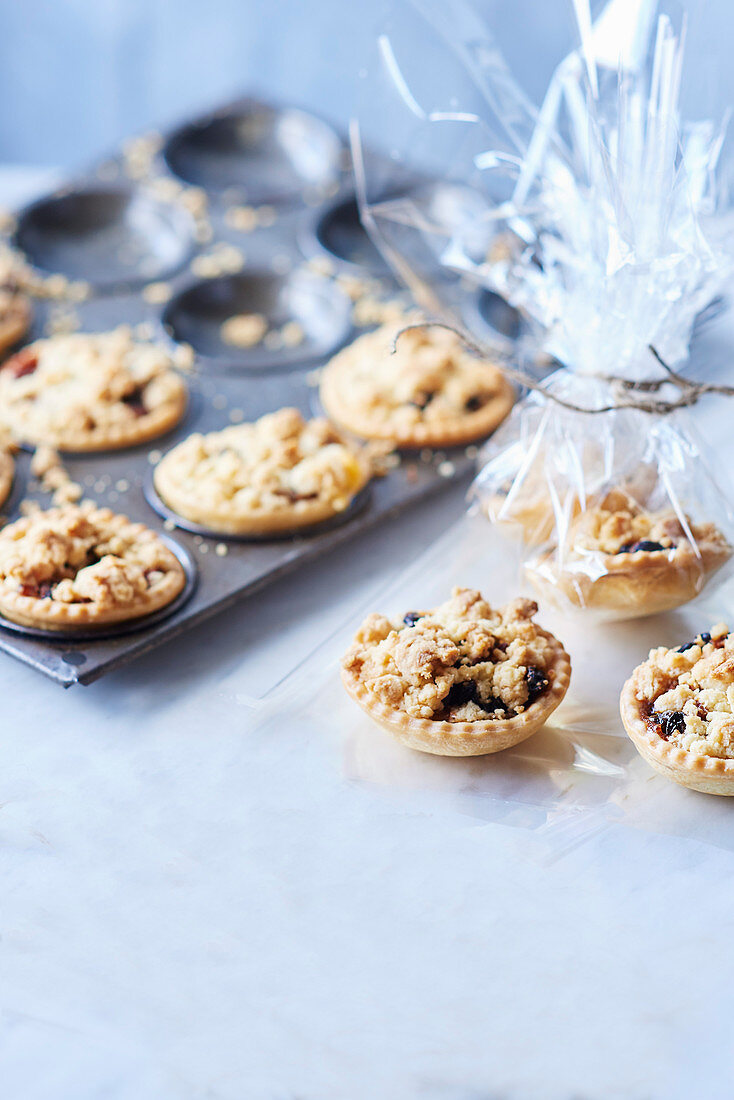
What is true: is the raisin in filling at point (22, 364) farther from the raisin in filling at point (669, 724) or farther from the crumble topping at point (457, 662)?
the raisin in filling at point (669, 724)

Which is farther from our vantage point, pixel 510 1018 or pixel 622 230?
pixel 622 230

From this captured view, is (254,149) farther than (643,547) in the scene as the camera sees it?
Yes

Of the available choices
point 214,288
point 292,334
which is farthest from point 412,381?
point 214,288

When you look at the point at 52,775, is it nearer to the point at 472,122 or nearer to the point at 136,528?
the point at 136,528

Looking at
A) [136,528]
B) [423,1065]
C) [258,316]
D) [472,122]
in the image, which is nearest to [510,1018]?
[423,1065]

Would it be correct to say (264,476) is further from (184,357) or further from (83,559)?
(184,357)

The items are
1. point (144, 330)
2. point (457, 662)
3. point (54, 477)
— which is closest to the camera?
point (457, 662)
